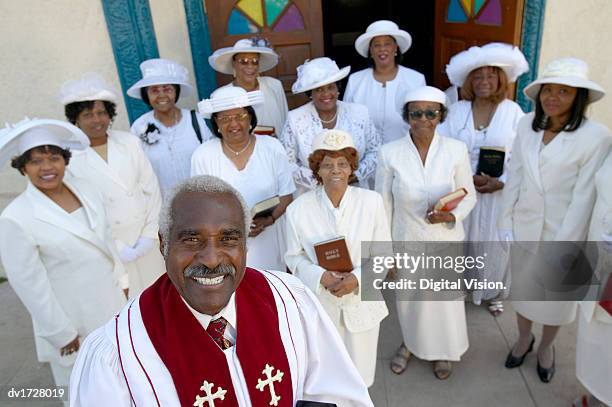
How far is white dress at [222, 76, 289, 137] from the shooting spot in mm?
4308

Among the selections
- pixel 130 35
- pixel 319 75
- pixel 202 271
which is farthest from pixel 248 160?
pixel 130 35

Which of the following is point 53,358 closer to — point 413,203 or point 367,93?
point 413,203

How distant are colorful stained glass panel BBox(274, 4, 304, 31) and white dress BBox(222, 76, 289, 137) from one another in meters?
1.08

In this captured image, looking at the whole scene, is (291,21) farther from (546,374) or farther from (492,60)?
(546,374)

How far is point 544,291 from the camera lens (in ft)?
10.4

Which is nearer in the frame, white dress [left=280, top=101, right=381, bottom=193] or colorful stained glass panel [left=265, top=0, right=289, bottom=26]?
white dress [left=280, top=101, right=381, bottom=193]

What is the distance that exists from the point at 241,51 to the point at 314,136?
1051mm

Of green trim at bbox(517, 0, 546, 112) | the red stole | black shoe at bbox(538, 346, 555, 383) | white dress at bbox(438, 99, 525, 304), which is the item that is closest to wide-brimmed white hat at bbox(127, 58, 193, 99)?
white dress at bbox(438, 99, 525, 304)

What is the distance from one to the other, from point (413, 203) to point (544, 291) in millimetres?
1118

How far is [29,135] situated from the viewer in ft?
8.19

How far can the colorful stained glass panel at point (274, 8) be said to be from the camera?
508cm

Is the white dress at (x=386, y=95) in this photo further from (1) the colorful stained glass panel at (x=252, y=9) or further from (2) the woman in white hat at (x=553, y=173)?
(1) the colorful stained glass panel at (x=252, y=9)

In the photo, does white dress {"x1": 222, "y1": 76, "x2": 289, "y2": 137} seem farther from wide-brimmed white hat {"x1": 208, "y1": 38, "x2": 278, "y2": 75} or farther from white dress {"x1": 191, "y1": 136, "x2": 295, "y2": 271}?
white dress {"x1": 191, "y1": 136, "x2": 295, "y2": 271}

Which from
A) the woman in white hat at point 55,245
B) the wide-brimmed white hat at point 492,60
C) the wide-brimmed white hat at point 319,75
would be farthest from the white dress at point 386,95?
the woman in white hat at point 55,245
